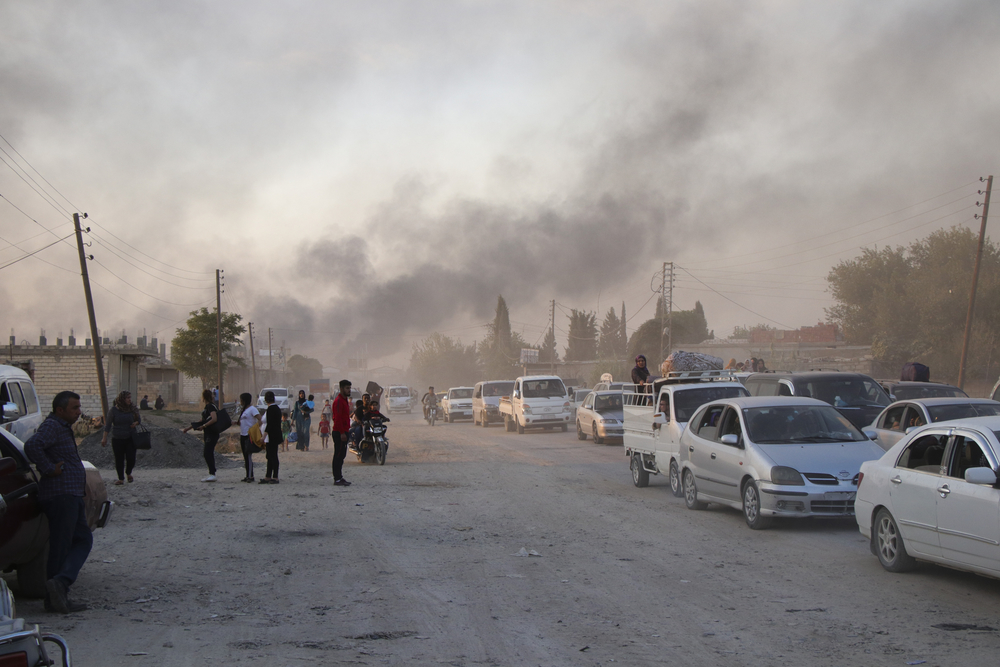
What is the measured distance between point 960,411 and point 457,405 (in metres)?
32.7

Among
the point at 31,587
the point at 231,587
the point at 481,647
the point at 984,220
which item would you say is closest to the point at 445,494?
the point at 231,587

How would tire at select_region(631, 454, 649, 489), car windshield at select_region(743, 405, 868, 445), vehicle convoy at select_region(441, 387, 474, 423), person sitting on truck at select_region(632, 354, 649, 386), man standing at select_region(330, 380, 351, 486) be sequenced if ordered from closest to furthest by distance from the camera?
car windshield at select_region(743, 405, 868, 445), tire at select_region(631, 454, 649, 489), man standing at select_region(330, 380, 351, 486), person sitting on truck at select_region(632, 354, 649, 386), vehicle convoy at select_region(441, 387, 474, 423)

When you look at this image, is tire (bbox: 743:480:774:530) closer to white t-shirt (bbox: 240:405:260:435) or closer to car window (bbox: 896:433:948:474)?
car window (bbox: 896:433:948:474)

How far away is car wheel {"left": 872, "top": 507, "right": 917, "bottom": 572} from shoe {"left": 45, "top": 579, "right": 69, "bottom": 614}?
673 centimetres

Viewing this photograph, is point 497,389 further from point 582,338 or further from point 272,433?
point 582,338

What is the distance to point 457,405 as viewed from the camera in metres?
43.7

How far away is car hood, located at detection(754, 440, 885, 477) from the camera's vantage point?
9.70 metres

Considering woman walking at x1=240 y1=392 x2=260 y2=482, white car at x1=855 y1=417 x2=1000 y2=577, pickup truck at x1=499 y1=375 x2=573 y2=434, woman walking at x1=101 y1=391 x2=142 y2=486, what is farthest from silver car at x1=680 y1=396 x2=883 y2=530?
pickup truck at x1=499 y1=375 x2=573 y2=434

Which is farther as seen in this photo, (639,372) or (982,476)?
(639,372)

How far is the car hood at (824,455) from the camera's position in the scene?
9.70 meters

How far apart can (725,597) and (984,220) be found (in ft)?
101

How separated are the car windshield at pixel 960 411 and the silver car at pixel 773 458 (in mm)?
2624

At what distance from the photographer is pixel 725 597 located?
661 cm

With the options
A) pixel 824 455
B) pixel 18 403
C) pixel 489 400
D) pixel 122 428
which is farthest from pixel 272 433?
pixel 489 400
